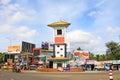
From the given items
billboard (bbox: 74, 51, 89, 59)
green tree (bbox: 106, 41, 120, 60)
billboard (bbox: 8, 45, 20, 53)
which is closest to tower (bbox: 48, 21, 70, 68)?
billboard (bbox: 74, 51, 89, 59)

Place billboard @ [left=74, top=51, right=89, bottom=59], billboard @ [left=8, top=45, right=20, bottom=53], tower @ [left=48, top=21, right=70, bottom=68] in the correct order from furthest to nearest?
billboard @ [left=8, top=45, right=20, bottom=53] < billboard @ [left=74, top=51, right=89, bottom=59] < tower @ [left=48, top=21, right=70, bottom=68]

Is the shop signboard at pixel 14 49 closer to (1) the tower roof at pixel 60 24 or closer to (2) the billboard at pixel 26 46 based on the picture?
(2) the billboard at pixel 26 46

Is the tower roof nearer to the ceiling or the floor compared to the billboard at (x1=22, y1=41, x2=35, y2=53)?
nearer to the ceiling

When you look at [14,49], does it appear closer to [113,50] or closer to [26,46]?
[26,46]

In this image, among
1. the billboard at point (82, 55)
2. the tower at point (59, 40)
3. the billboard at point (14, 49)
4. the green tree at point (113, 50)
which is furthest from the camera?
the billboard at point (14, 49)

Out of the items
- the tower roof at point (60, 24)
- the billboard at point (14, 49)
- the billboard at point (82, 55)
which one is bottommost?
the billboard at point (82, 55)

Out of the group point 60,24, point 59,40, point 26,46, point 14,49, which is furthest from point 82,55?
point 14,49

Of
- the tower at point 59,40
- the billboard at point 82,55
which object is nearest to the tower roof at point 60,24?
the tower at point 59,40

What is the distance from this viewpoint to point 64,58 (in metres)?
73.2

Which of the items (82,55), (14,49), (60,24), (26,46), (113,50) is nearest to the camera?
(60,24)

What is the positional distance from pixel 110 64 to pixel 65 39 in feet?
51.6

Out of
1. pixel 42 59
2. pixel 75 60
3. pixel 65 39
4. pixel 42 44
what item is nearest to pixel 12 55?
pixel 42 44

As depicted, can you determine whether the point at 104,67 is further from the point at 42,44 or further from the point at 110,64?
the point at 42,44

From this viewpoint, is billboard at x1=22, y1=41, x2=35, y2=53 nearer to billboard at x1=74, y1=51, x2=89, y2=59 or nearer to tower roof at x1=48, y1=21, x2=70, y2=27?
billboard at x1=74, y1=51, x2=89, y2=59
